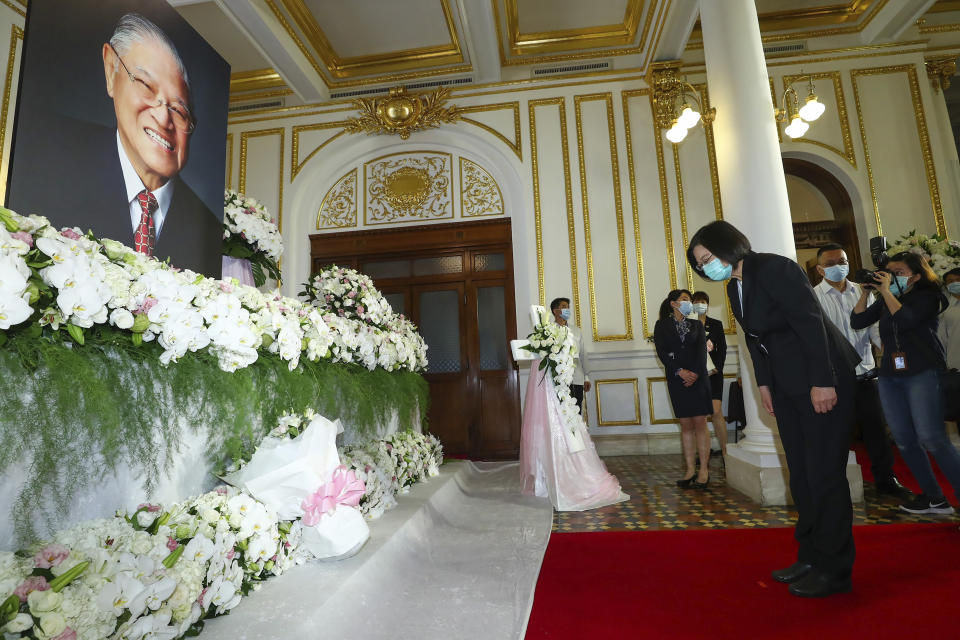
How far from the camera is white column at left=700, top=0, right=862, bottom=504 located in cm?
355

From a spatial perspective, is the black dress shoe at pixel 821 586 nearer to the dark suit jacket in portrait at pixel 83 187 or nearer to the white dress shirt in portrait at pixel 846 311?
the white dress shirt in portrait at pixel 846 311

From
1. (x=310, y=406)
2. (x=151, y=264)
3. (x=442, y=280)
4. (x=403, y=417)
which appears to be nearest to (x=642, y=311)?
(x=442, y=280)

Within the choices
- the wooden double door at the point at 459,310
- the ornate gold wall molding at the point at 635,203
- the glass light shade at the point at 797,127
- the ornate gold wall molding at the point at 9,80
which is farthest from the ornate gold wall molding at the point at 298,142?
the glass light shade at the point at 797,127

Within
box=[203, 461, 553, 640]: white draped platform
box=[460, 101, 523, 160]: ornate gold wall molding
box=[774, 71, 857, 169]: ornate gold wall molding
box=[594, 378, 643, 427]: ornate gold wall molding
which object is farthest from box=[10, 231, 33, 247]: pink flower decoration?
box=[774, 71, 857, 169]: ornate gold wall molding

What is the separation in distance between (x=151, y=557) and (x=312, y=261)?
6202 millimetres

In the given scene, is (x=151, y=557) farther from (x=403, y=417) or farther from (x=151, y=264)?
(x=403, y=417)

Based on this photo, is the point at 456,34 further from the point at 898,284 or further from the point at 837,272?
the point at 898,284

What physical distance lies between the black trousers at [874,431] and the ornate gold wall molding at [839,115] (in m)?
3.89

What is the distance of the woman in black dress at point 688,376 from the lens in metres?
3.96

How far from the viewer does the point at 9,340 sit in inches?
46.0

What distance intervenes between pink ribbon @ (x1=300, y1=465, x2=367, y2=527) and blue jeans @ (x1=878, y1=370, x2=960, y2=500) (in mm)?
2817

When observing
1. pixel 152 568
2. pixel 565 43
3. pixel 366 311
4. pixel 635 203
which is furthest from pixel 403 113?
pixel 152 568

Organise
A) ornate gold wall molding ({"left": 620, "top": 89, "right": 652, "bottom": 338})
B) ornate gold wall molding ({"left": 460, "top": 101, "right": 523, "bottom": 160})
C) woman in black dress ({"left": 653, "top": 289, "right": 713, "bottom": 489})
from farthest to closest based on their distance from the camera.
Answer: ornate gold wall molding ({"left": 460, "top": 101, "right": 523, "bottom": 160}), ornate gold wall molding ({"left": 620, "top": 89, "right": 652, "bottom": 338}), woman in black dress ({"left": 653, "top": 289, "right": 713, "bottom": 489})

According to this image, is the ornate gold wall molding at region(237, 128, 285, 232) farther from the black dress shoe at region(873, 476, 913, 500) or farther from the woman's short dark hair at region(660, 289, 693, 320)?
the black dress shoe at region(873, 476, 913, 500)
